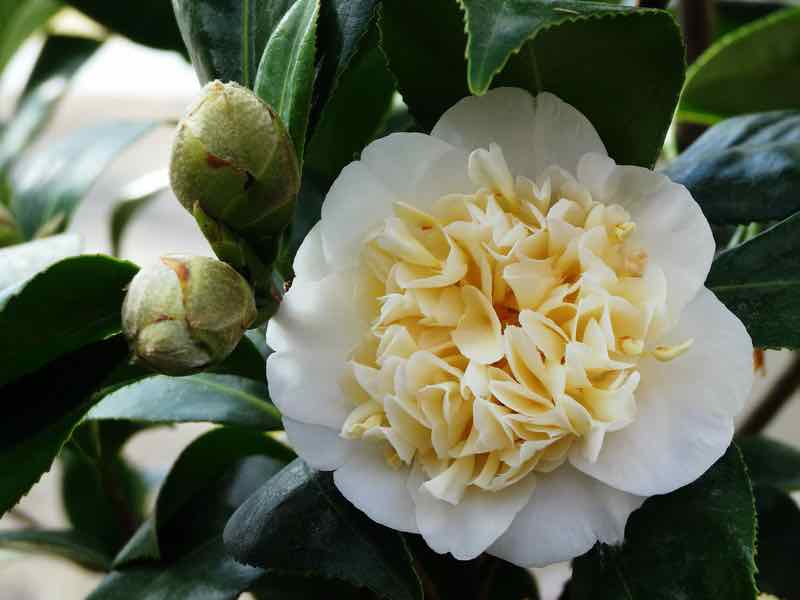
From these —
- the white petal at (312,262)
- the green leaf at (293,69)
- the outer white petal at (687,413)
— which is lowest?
the outer white petal at (687,413)

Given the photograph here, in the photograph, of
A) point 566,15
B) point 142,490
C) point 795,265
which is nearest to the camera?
point 566,15

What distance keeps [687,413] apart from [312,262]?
0.16 metres

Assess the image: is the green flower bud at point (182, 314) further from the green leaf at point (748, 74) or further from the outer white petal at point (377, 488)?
the green leaf at point (748, 74)

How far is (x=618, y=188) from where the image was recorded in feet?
1.34

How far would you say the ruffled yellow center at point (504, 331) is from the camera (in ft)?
1.24

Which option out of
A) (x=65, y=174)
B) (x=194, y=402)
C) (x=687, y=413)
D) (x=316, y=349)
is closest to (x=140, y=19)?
(x=65, y=174)

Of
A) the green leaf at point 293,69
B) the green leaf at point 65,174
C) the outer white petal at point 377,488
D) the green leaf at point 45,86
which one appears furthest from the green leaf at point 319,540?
the green leaf at point 45,86

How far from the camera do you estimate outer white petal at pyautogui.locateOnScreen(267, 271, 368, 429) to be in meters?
0.41

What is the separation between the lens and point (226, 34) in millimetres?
512

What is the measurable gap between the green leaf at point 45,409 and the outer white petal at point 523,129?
18cm

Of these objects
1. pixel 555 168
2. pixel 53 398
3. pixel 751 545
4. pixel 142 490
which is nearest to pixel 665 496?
pixel 751 545

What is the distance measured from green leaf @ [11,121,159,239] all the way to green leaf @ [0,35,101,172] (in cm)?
4

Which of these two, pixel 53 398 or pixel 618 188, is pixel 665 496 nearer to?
pixel 618 188

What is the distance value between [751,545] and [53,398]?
0.31 metres
